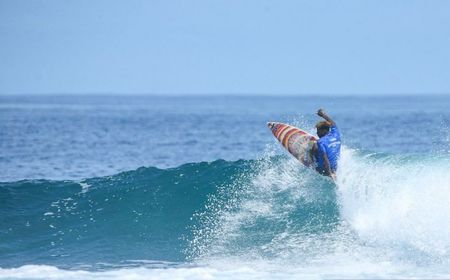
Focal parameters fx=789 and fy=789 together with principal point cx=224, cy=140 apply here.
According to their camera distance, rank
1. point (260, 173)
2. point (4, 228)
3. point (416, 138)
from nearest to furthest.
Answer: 1. point (4, 228)
2. point (260, 173)
3. point (416, 138)

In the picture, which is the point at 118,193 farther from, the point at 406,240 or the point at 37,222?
the point at 406,240

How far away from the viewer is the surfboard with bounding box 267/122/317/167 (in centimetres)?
1741

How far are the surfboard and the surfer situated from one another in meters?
0.73

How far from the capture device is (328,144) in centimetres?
1592

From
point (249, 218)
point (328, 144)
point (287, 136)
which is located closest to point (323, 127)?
point (328, 144)

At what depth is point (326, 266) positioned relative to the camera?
543 inches

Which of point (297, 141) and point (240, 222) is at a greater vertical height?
point (297, 141)

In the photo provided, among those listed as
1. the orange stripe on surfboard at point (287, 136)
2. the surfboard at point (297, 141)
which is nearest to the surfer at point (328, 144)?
the surfboard at point (297, 141)

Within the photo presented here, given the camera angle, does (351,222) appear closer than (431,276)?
No

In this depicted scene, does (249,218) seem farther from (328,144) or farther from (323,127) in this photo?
(323,127)

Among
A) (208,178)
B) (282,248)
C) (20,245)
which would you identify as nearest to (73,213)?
(20,245)

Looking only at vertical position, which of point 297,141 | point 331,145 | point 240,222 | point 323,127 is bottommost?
point 240,222

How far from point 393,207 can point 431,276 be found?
2746mm

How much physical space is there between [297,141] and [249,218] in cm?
236
